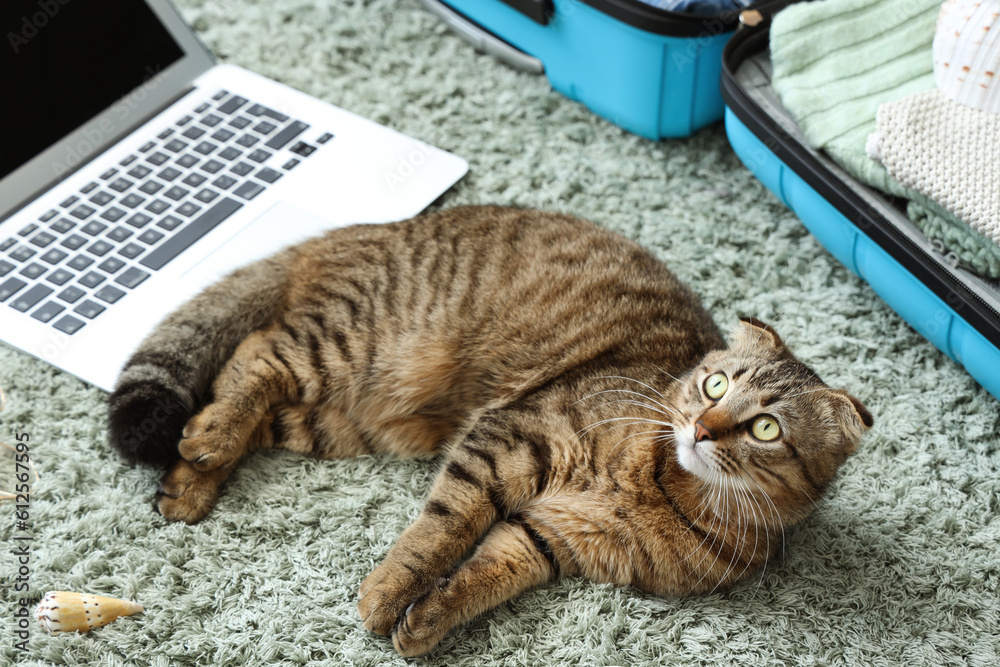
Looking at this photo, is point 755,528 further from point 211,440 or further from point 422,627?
point 211,440

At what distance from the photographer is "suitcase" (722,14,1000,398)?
49.9 inches

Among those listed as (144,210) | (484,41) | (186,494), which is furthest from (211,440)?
(484,41)

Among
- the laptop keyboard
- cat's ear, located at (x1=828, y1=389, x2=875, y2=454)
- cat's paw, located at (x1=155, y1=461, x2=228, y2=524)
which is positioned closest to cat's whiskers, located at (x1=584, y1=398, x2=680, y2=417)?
cat's ear, located at (x1=828, y1=389, x2=875, y2=454)

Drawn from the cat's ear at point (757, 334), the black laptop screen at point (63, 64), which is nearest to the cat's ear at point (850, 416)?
the cat's ear at point (757, 334)

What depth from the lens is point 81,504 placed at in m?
1.21

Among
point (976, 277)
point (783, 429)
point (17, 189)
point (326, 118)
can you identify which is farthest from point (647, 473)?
point (17, 189)

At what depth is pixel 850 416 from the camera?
1055 millimetres

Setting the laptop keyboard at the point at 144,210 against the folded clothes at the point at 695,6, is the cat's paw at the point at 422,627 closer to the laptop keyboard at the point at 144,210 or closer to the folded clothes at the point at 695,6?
the laptop keyboard at the point at 144,210

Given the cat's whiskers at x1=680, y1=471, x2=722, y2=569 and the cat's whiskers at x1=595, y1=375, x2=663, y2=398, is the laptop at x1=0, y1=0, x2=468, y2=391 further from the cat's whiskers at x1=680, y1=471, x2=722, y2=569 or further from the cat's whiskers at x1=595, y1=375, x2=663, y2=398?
the cat's whiskers at x1=680, y1=471, x2=722, y2=569

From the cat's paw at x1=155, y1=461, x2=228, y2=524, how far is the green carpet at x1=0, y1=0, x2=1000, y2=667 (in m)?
0.02

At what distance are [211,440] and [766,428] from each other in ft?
2.56

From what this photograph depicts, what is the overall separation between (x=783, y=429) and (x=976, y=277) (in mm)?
484

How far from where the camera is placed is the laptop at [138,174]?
138 centimetres

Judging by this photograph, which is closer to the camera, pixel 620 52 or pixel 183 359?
pixel 183 359
